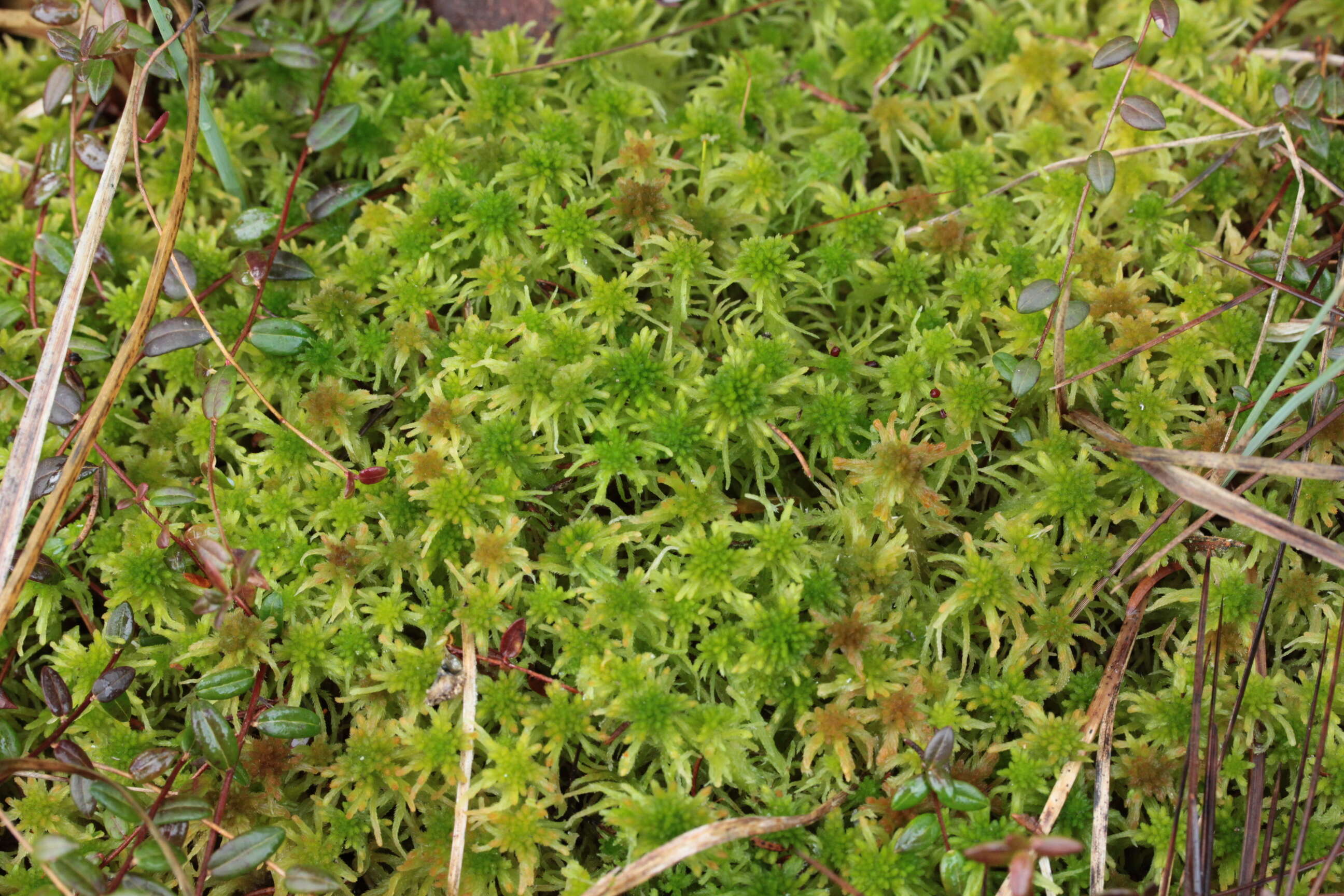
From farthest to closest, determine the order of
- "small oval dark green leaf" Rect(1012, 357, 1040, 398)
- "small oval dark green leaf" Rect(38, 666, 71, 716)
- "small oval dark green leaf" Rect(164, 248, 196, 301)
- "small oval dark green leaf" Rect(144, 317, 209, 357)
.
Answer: "small oval dark green leaf" Rect(164, 248, 196, 301) → "small oval dark green leaf" Rect(144, 317, 209, 357) → "small oval dark green leaf" Rect(1012, 357, 1040, 398) → "small oval dark green leaf" Rect(38, 666, 71, 716)

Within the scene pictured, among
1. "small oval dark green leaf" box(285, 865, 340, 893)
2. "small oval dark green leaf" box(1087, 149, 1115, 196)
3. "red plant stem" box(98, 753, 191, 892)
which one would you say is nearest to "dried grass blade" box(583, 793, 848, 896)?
"small oval dark green leaf" box(285, 865, 340, 893)

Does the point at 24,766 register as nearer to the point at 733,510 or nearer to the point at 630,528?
the point at 630,528

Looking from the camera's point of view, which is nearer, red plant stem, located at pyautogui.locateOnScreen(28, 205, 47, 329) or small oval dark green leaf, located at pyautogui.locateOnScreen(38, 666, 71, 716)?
small oval dark green leaf, located at pyautogui.locateOnScreen(38, 666, 71, 716)

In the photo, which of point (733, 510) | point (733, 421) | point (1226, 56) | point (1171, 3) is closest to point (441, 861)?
point (733, 510)

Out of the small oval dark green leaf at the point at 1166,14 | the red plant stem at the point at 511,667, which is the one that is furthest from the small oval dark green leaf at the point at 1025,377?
the red plant stem at the point at 511,667

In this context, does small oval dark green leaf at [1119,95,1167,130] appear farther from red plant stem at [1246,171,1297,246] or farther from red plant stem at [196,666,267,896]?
red plant stem at [196,666,267,896]

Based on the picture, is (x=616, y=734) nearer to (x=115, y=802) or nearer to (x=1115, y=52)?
(x=115, y=802)
